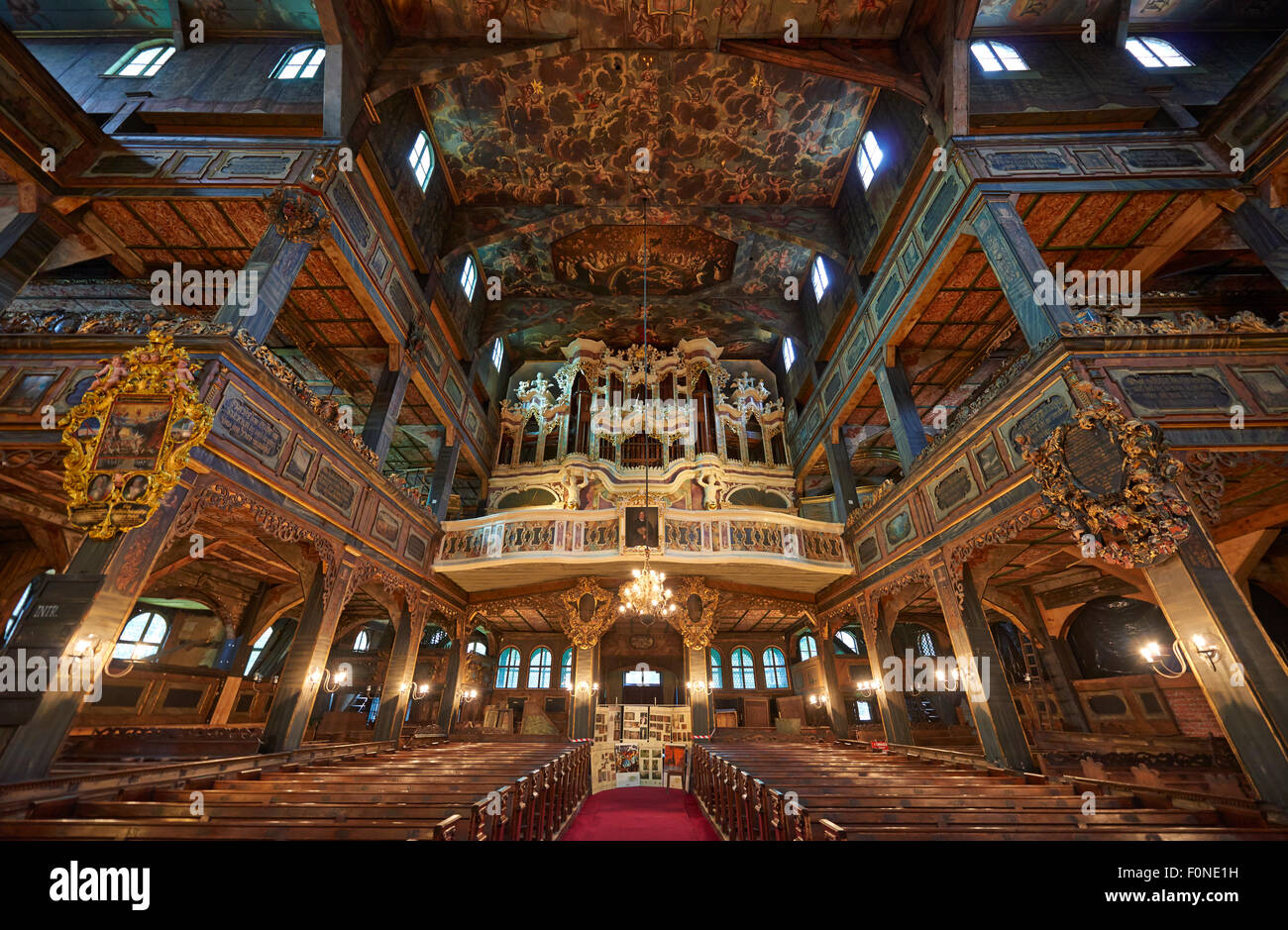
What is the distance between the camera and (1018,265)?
311 inches

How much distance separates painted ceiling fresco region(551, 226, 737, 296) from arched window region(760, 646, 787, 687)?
568 inches

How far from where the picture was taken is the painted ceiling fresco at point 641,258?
15891 millimetres

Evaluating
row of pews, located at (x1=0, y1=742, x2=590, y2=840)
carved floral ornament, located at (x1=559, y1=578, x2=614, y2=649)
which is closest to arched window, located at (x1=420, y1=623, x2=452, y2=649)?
carved floral ornament, located at (x1=559, y1=578, x2=614, y2=649)

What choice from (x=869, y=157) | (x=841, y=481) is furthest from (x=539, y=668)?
(x=869, y=157)

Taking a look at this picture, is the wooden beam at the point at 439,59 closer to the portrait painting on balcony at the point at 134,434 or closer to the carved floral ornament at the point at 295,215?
the carved floral ornament at the point at 295,215

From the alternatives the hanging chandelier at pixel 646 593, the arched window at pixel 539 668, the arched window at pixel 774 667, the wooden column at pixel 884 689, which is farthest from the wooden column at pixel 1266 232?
the arched window at pixel 539 668

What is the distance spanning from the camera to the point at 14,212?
26.1 feet

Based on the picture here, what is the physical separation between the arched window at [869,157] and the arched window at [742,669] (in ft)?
54.1

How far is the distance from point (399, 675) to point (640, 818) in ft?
21.5

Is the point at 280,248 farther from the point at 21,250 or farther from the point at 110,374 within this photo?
the point at 21,250
